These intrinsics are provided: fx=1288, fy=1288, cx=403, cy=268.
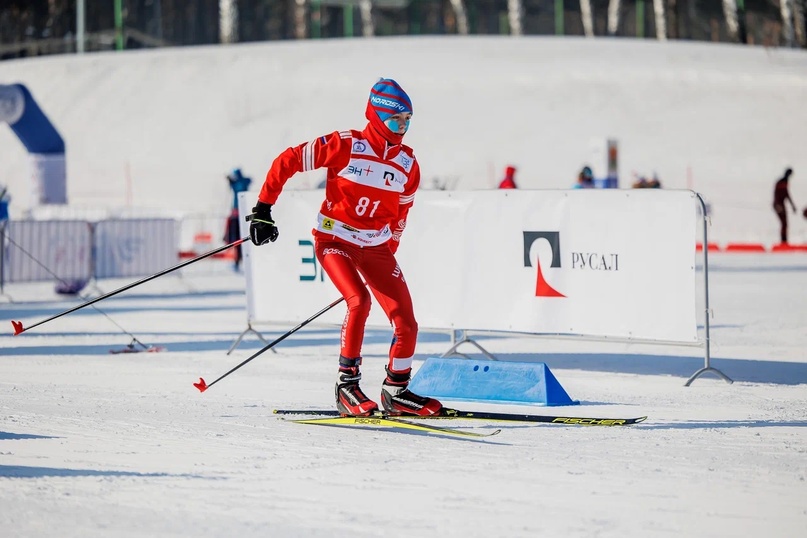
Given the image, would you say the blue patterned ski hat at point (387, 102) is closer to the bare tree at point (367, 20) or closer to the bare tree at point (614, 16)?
the bare tree at point (367, 20)

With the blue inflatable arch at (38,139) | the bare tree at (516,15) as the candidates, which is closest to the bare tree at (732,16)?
the bare tree at (516,15)

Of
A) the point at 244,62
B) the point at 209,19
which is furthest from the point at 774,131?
the point at 209,19

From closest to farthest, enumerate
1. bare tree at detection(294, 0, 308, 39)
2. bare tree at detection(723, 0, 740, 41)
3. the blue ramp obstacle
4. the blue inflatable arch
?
the blue ramp obstacle → the blue inflatable arch → bare tree at detection(723, 0, 740, 41) → bare tree at detection(294, 0, 308, 39)

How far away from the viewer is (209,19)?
59469 mm

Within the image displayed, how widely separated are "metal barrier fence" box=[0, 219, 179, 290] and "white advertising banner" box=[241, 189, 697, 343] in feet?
22.3

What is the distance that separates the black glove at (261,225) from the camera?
7.29 meters

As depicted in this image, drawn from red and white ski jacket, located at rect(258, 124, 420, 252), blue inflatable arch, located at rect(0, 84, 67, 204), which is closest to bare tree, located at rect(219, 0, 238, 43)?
blue inflatable arch, located at rect(0, 84, 67, 204)

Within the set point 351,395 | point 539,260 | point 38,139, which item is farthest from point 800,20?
point 351,395

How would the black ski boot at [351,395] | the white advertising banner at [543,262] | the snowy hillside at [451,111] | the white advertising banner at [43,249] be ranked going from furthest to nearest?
1. the snowy hillside at [451,111]
2. the white advertising banner at [43,249]
3. the white advertising banner at [543,262]
4. the black ski boot at [351,395]

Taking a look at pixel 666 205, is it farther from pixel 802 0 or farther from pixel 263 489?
pixel 802 0

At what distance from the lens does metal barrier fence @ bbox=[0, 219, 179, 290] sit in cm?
1658

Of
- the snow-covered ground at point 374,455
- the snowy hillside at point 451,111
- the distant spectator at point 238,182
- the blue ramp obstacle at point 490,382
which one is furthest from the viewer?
the snowy hillside at point 451,111

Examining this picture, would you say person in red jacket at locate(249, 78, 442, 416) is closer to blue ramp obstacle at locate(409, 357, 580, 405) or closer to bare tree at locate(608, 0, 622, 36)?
blue ramp obstacle at locate(409, 357, 580, 405)

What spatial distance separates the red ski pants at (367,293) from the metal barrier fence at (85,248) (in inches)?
379
